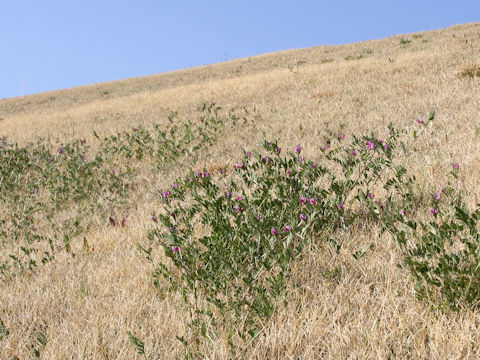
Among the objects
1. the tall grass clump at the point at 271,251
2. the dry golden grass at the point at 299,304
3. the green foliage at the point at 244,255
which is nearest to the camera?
the dry golden grass at the point at 299,304

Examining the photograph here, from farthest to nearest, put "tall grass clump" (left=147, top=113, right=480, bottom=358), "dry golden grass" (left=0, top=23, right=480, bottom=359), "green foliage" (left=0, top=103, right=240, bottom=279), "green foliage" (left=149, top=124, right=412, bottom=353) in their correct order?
"green foliage" (left=0, top=103, right=240, bottom=279), "green foliage" (left=149, top=124, right=412, bottom=353), "tall grass clump" (left=147, top=113, right=480, bottom=358), "dry golden grass" (left=0, top=23, right=480, bottom=359)

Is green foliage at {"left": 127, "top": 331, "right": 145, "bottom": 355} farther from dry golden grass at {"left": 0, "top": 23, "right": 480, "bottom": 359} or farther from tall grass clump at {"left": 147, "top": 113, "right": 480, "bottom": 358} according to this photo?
tall grass clump at {"left": 147, "top": 113, "right": 480, "bottom": 358}

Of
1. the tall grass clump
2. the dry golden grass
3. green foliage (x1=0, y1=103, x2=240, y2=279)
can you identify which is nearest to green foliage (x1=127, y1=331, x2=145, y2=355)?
the dry golden grass

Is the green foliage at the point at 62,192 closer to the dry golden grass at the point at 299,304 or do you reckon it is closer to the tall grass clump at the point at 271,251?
the dry golden grass at the point at 299,304

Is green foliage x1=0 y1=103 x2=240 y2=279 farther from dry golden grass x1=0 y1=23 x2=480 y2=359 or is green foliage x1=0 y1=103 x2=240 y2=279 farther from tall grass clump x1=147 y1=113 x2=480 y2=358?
tall grass clump x1=147 y1=113 x2=480 y2=358

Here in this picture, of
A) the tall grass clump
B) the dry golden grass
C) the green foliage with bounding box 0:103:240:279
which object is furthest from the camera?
the green foliage with bounding box 0:103:240:279

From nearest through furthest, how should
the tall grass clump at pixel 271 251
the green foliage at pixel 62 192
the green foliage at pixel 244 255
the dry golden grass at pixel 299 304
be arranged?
1. the dry golden grass at pixel 299 304
2. the tall grass clump at pixel 271 251
3. the green foliage at pixel 244 255
4. the green foliage at pixel 62 192

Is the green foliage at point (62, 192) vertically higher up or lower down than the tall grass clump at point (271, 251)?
higher up

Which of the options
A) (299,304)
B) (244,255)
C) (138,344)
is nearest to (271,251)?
(244,255)

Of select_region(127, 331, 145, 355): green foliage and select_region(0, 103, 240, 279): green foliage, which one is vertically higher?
select_region(0, 103, 240, 279): green foliage

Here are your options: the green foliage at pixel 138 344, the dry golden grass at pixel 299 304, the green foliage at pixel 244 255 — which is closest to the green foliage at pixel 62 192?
the dry golden grass at pixel 299 304

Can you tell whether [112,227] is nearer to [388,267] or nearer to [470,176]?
[388,267]

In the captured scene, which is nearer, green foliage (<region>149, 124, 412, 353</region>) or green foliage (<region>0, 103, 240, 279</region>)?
green foliage (<region>149, 124, 412, 353</region>)

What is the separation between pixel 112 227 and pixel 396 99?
6423 millimetres
